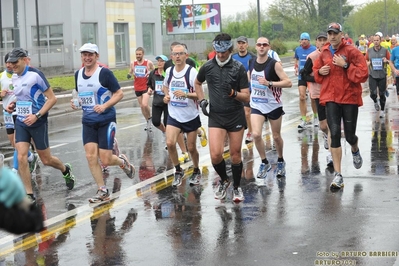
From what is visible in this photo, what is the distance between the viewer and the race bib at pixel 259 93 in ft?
35.7

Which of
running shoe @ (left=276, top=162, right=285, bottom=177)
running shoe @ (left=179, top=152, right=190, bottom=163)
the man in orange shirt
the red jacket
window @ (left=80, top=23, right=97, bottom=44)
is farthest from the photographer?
window @ (left=80, top=23, right=97, bottom=44)

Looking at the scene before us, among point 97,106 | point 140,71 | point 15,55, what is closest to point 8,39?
point 140,71

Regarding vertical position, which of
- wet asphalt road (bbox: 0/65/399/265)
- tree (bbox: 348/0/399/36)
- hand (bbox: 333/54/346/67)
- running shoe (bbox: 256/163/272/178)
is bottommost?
wet asphalt road (bbox: 0/65/399/265)

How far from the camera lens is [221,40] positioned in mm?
9289

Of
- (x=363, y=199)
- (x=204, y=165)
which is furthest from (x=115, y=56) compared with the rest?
(x=363, y=199)

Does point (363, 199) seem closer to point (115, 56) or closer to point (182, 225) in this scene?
point (182, 225)

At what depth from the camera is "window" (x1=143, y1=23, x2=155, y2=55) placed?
54875 millimetres

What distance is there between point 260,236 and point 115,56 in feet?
143

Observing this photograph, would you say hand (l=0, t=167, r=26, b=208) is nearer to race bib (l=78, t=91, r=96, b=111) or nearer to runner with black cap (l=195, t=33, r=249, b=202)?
runner with black cap (l=195, t=33, r=249, b=202)

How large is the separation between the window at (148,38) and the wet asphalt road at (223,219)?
138 feet

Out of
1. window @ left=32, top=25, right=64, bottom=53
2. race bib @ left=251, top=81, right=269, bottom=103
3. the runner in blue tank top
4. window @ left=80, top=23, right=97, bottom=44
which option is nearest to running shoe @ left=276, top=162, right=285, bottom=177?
race bib @ left=251, top=81, right=269, bottom=103

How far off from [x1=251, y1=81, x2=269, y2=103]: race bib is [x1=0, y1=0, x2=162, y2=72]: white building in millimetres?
32115

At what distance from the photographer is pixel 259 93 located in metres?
10.9

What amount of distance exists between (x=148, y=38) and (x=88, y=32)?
27.9 feet
